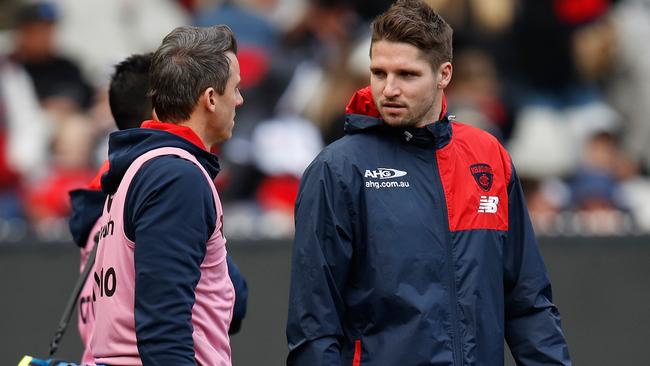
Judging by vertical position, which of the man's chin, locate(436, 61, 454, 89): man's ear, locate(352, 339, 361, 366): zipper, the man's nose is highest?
locate(436, 61, 454, 89): man's ear

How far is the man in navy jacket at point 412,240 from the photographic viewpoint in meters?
3.46

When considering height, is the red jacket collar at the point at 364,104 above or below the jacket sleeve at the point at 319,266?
above

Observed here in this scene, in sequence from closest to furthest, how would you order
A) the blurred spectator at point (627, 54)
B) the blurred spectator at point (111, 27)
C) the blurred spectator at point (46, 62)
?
the blurred spectator at point (46, 62), the blurred spectator at point (111, 27), the blurred spectator at point (627, 54)

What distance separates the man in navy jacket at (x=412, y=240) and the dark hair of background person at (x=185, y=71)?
0.43 m

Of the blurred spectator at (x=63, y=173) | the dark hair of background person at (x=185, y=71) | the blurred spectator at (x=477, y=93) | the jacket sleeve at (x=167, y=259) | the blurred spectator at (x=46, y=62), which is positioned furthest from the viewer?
the blurred spectator at (x=477, y=93)

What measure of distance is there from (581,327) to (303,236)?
3.85m

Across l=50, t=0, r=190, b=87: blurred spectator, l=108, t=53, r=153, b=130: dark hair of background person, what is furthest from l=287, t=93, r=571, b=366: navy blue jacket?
l=50, t=0, r=190, b=87: blurred spectator

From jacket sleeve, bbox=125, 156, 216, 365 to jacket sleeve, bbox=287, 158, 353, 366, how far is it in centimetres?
43

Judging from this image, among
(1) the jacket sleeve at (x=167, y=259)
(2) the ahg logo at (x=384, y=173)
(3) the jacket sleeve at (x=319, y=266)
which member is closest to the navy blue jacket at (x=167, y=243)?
(1) the jacket sleeve at (x=167, y=259)

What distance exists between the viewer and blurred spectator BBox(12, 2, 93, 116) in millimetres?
8188

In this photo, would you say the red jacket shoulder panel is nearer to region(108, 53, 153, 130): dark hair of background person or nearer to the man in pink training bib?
the man in pink training bib

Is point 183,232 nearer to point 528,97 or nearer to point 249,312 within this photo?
point 249,312

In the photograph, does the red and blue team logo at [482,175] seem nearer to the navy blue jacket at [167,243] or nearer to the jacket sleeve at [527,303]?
the jacket sleeve at [527,303]

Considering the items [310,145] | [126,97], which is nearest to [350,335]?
[126,97]
